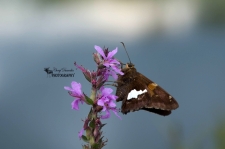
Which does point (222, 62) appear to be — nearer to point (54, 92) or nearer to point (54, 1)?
point (54, 92)

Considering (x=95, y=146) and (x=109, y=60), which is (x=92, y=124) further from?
(x=109, y=60)

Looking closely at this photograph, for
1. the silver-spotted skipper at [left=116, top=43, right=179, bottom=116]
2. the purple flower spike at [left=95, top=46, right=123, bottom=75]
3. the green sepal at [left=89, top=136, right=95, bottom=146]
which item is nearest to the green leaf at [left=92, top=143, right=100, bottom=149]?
the green sepal at [left=89, top=136, right=95, bottom=146]

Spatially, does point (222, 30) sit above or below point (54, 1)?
below

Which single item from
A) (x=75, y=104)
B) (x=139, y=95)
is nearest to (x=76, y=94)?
(x=75, y=104)

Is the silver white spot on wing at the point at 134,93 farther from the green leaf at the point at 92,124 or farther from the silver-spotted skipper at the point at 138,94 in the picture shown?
the green leaf at the point at 92,124

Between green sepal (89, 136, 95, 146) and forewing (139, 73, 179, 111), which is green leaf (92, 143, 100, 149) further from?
forewing (139, 73, 179, 111)

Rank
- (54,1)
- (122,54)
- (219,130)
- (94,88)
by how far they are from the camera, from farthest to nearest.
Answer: (54,1), (122,54), (219,130), (94,88)

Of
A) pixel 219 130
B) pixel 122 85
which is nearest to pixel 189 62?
pixel 219 130

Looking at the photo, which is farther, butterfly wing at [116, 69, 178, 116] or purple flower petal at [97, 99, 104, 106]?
butterfly wing at [116, 69, 178, 116]

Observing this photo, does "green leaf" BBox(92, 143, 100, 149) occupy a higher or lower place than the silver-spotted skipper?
lower
